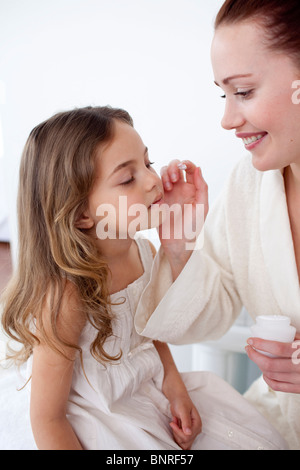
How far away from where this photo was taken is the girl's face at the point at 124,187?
2.79 ft

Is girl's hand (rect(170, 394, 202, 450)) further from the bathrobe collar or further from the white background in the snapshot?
the white background

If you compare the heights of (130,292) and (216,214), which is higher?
(216,214)

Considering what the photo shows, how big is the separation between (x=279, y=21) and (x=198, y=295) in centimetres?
54

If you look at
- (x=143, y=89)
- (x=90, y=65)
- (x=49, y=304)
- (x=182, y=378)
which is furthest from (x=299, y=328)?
(x=90, y=65)

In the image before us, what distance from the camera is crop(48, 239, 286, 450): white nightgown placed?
2.78 ft

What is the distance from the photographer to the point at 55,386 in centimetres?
82

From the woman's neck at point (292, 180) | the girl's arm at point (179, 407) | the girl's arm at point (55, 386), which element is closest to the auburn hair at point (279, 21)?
the woman's neck at point (292, 180)

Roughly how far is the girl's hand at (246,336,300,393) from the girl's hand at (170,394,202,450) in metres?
0.18

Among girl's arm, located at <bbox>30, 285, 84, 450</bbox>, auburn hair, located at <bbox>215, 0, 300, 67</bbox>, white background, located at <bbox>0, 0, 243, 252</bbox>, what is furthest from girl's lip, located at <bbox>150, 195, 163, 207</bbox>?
white background, located at <bbox>0, 0, 243, 252</bbox>

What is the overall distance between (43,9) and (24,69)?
0.18m

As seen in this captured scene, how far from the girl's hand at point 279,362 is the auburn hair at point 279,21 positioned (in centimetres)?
49

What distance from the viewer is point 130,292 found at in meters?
0.97

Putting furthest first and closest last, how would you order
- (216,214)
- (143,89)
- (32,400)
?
(143,89)
(216,214)
(32,400)
